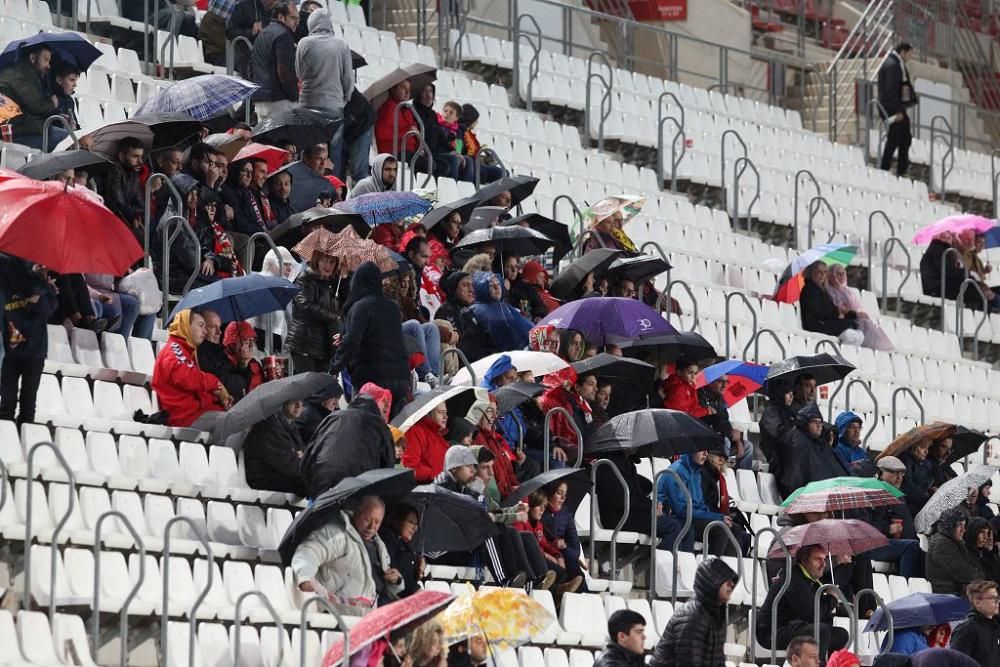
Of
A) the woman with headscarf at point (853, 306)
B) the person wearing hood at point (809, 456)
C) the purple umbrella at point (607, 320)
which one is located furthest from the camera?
the woman with headscarf at point (853, 306)

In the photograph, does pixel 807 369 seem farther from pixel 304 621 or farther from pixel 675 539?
pixel 304 621

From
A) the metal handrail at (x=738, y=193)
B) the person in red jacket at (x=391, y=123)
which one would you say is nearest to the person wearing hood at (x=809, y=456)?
the person in red jacket at (x=391, y=123)

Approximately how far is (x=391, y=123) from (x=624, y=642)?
304 inches

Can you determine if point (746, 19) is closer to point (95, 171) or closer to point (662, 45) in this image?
point (662, 45)

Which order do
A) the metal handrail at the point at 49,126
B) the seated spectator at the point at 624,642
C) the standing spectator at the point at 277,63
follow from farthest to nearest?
1. the standing spectator at the point at 277,63
2. the metal handrail at the point at 49,126
3. the seated spectator at the point at 624,642

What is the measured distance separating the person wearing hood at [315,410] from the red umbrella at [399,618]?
308 cm

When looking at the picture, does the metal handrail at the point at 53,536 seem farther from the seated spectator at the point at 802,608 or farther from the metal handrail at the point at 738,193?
the metal handrail at the point at 738,193

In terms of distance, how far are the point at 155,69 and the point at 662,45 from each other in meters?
10.0

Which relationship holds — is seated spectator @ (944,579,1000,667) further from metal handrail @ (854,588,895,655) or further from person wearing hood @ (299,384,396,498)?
person wearing hood @ (299,384,396,498)

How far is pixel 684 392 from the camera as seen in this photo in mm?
15109

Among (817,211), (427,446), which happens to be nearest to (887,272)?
(817,211)

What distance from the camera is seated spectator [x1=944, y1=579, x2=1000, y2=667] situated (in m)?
13.1

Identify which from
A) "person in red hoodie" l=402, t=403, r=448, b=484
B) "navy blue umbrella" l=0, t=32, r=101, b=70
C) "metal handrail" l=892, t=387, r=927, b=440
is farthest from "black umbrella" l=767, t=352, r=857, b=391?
"navy blue umbrella" l=0, t=32, r=101, b=70

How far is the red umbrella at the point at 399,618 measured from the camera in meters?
9.31
